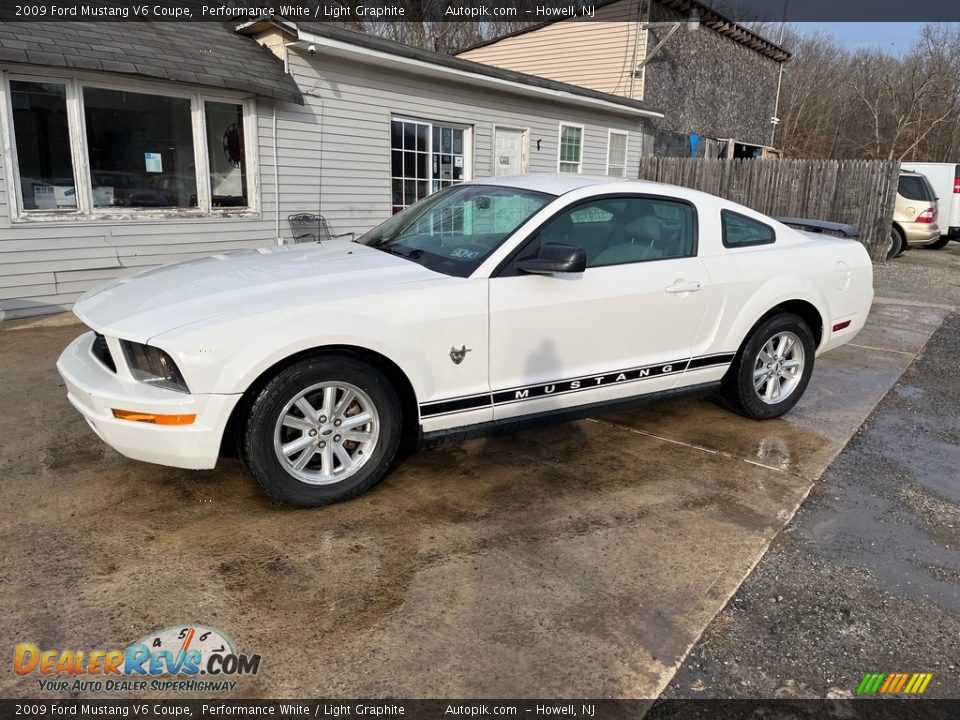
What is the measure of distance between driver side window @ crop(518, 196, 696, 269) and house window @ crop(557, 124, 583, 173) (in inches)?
366

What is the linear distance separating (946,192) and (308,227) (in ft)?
49.7

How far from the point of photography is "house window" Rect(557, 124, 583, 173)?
1309 centimetres

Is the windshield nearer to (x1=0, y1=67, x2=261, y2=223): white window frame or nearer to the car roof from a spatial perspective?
the car roof

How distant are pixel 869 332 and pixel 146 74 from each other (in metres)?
8.25

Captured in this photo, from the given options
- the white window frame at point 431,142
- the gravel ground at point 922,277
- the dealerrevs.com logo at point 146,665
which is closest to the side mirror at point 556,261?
the dealerrevs.com logo at point 146,665

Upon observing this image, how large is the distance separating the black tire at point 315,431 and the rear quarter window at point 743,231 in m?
2.42

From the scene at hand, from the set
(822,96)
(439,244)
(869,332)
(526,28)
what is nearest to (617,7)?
(526,28)

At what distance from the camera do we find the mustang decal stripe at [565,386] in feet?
11.2

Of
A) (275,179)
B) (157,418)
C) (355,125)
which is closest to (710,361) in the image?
(157,418)

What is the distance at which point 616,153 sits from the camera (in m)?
14.8

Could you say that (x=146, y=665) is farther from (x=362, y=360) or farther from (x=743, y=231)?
(x=743, y=231)

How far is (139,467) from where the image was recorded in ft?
12.2

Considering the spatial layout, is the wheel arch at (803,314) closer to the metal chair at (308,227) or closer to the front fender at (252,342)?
the front fender at (252,342)

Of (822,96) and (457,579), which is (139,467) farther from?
(822,96)
